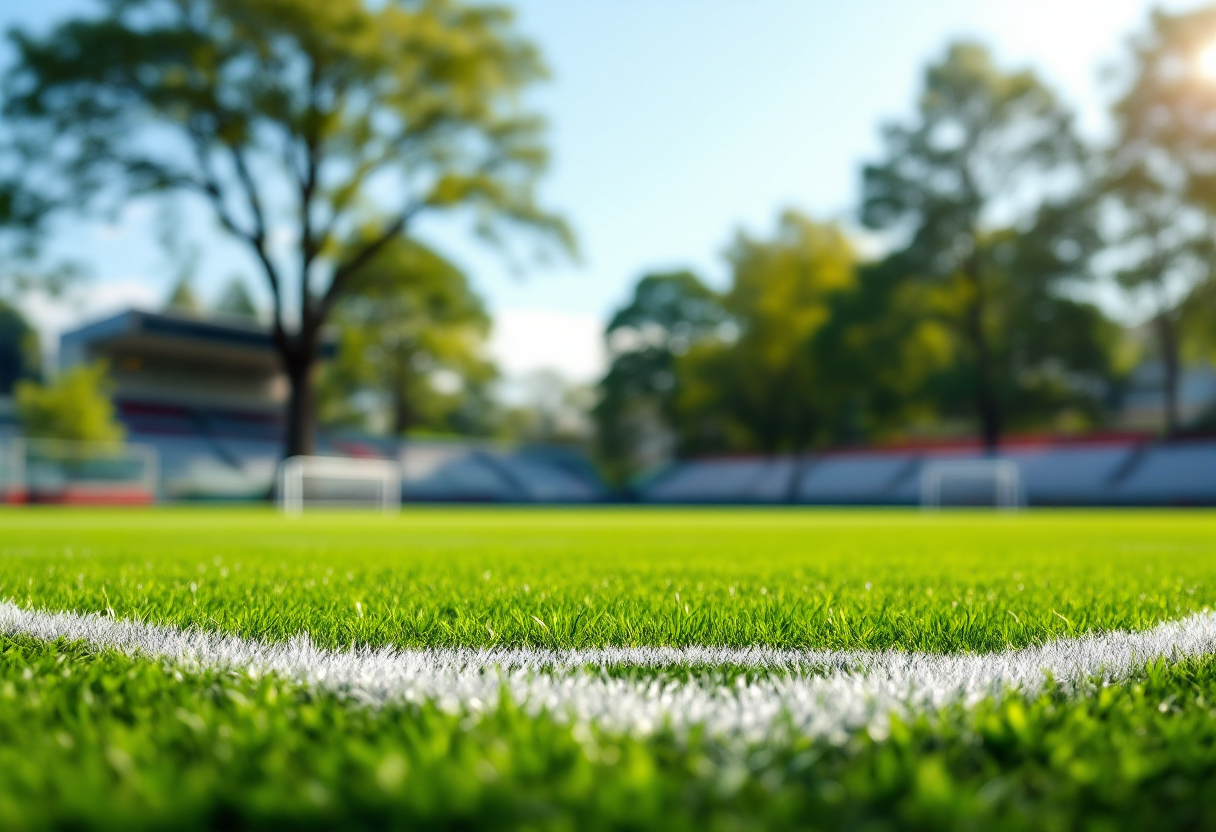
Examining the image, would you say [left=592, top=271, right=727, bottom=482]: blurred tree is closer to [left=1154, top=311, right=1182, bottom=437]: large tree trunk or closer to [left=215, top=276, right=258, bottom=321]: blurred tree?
[left=1154, top=311, right=1182, bottom=437]: large tree trunk

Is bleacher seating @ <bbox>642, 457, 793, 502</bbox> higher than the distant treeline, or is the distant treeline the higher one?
the distant treeline

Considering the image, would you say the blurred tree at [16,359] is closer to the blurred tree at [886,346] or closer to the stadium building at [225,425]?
the stadium building at [225,425]

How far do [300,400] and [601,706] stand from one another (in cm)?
2385

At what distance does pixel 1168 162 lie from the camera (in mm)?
27875

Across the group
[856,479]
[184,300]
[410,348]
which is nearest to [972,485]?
[856,479]

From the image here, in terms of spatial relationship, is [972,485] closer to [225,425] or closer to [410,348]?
[410,348]

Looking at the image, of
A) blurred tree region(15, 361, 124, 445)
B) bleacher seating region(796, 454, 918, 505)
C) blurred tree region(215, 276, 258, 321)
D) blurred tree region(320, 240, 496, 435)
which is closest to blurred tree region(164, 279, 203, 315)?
blurred tree region(215, 276, 258, 321)

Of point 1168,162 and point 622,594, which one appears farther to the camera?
point 1168,162

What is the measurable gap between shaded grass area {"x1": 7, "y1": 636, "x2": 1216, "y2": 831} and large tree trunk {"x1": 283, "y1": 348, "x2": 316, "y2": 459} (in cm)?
2317

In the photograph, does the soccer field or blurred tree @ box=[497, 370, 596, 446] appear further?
blurred tree @ box=[497, 370, 596, 446]

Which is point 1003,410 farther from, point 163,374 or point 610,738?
point 610,738

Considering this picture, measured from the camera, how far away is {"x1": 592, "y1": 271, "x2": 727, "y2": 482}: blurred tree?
47938mm

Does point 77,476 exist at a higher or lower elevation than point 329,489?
higher

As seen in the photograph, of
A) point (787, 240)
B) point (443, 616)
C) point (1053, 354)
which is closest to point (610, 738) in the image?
point (443, 616)
